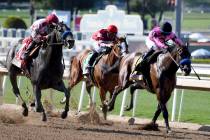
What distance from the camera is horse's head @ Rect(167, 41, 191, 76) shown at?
11.1 m

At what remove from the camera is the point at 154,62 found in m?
12.2

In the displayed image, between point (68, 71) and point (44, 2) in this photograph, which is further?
point (44, 2)

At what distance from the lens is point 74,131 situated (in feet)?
35.3

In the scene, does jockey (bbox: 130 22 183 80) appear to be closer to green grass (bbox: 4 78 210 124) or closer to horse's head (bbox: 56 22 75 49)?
green grass (bbox: 4 78 210 124)

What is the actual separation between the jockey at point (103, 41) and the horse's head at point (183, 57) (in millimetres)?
2779

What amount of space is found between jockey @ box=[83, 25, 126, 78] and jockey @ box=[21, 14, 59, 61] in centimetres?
226

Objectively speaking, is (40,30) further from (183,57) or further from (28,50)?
(183,57)

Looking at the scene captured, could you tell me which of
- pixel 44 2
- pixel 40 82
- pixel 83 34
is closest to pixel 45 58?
pixel 40 82

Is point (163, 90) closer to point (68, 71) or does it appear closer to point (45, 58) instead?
point (45, 58)

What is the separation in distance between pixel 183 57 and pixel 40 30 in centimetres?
224

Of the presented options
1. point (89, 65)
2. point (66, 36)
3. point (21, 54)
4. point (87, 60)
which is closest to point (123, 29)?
point (87, 60)

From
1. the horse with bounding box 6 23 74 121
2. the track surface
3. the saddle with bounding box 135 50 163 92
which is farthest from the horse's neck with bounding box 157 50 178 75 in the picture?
the horse with bounding box 6 23 74 121

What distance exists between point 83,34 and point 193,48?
808 centimetres

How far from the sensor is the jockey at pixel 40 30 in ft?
38.6
